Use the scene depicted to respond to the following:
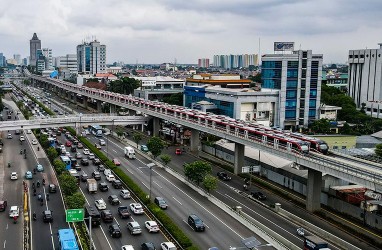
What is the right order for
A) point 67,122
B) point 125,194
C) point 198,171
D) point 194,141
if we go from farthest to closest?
point 67,122 < point 194,141 < point 198,171 < point 125,194

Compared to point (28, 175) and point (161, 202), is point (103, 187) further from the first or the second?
point (28, 175)

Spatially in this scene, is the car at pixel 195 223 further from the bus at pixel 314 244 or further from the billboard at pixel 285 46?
the billboard at pixel 285 46

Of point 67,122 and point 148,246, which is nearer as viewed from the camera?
point 148,246

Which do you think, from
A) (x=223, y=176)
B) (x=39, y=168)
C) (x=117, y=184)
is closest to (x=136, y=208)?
(x=117, y=184)

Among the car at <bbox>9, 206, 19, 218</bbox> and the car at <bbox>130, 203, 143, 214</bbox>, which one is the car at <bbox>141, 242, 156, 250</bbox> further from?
the car at <bbox>9, 206, 19, 218</bbox>

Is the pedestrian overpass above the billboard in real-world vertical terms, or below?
below

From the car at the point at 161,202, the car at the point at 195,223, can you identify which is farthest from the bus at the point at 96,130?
the car at the point at 195,223

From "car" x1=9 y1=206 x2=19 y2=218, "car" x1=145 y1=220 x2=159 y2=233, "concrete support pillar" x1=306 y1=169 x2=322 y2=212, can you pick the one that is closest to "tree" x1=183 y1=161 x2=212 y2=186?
"concrete support pillar" x1=306 y1=169 x2=322 y2=212
